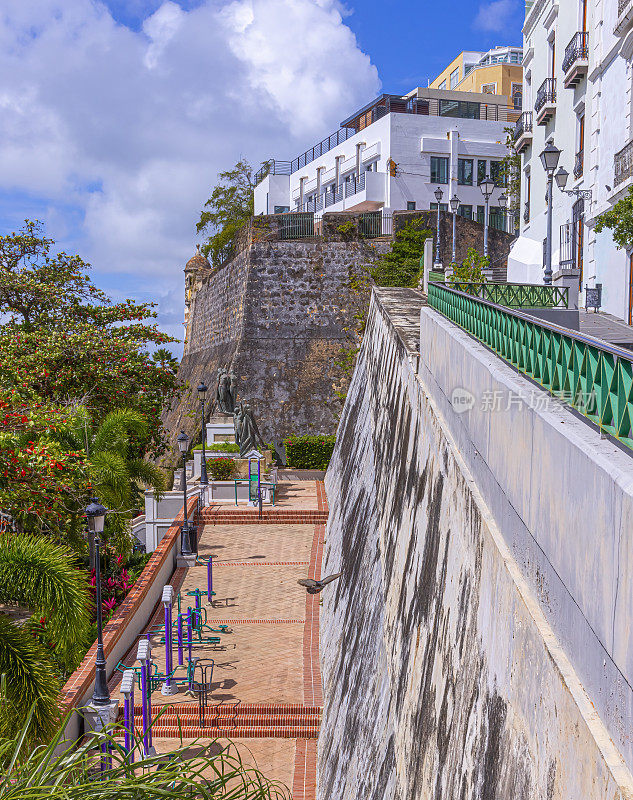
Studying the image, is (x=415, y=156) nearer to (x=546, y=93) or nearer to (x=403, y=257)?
(x=403, y=257)

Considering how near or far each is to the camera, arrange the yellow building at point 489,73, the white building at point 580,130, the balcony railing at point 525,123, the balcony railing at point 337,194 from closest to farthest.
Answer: the white building at point 580,130
the balcony railing at point 525,123
the balcony railing at point 337,194
the yellow building at point 489,73

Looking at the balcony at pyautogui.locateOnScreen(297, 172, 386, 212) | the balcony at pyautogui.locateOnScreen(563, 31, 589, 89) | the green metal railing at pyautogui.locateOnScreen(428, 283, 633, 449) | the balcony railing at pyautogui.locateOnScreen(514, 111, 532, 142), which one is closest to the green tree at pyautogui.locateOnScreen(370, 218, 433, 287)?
the balcony at pyautogui.locateOnScreen(297, 172, 386, 212)

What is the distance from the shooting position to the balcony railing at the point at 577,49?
63.5 ft

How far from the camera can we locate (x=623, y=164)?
16234 mm

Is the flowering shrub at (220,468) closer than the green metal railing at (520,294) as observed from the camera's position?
No

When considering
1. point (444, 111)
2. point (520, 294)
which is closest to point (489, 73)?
point (444, 111)

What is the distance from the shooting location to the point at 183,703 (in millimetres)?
11820

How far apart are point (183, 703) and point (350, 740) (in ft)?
12.1

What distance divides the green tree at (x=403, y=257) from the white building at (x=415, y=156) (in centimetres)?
297

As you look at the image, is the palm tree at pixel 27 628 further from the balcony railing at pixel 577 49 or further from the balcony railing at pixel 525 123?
the balcony railing at pixel 525 123

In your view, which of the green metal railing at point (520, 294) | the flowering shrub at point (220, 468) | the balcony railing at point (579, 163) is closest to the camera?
the green metal railing at point (520, 294)

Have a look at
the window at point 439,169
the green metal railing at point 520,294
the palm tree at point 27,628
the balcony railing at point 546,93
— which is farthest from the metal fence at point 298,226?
the palm tree at point 27,628

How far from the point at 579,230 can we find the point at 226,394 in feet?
44.2

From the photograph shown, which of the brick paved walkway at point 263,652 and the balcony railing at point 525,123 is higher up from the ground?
the balcony railing at point 525,123
